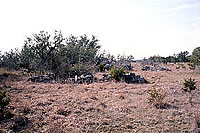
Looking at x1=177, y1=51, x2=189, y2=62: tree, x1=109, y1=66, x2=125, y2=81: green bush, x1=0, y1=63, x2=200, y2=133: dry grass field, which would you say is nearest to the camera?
x1=0, y1=63, x2=200, y2=133: dry grass field

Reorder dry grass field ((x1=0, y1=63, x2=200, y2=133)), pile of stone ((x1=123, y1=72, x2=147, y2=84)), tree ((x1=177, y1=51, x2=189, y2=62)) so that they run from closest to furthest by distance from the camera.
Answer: dry grass field ((x1=0, y1=63, x2=200, y2=133)), pile of stone ((x1=123, y1=72, x2=147, y2=84)), tree ((x1=177, y1=51, x2=189, y2=62))

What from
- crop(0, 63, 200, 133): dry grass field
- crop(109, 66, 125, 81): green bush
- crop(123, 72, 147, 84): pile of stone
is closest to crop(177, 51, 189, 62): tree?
Answer: crop(123, 72, 147, 84): pile of stone

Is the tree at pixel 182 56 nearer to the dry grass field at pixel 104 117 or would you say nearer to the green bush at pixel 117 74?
the green bush at pixel 117 74

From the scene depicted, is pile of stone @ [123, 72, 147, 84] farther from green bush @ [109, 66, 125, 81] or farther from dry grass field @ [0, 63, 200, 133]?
dry grass field @ [0, 63, 200, 133]

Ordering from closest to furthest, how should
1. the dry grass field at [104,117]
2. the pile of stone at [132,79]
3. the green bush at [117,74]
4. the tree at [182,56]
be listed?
1. the dry grass field at [104,117]
2. the pile of stone at [132,79]
3. the green bush at [117,74]
4. the tree at [182,56]

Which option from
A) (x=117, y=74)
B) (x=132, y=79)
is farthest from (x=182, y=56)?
(x=117, y=74)

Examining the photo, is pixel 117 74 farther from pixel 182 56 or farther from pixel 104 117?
pixel 182 56

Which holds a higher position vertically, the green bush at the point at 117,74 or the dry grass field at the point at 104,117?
the green bush at the point at 117,74

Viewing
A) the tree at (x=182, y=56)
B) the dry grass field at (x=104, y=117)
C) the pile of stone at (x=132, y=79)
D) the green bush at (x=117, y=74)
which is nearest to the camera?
the dry grass field at (x=104, y=117)

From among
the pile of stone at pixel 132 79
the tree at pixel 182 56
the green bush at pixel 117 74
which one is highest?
the tree at pixel 182 56

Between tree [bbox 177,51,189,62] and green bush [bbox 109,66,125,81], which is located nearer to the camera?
green bush [bbox 109,66,125,81]

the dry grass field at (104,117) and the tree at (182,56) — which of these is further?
the tree at (182,56)

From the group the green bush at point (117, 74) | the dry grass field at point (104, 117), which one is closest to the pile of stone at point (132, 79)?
the green bush at point (117, 74)

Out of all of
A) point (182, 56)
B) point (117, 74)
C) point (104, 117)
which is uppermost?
point (182, 56)
